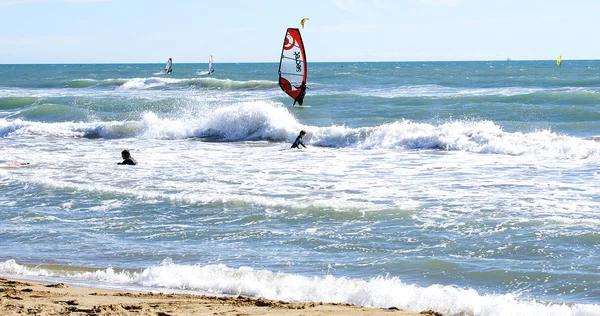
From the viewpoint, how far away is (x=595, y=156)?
47.6ft

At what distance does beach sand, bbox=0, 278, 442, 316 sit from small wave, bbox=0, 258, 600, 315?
0.39 meters

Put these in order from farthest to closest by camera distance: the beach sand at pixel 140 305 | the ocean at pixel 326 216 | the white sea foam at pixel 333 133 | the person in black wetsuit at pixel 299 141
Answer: the person in black wetsuit at pixel 299 141 < the white sea foam at pixel 333 133 < the ocean at pixel 326 216 < the beach sand at pixel 140 305

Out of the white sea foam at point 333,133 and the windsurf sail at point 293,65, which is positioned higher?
the windsurf sail at point 293,65

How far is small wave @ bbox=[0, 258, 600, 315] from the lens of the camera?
5.57 meters

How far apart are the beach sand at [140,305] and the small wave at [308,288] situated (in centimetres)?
39

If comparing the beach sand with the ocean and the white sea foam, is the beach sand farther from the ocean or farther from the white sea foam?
the white sea foam

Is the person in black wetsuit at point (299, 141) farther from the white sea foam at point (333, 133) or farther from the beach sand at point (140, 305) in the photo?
the beach sand at point (140, 305)

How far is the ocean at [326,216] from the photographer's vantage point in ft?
20.9

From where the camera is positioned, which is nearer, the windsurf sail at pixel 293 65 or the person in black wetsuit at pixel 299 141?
the windsurf sail at pixel 293 65

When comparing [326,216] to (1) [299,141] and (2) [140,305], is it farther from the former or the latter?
(1) [299,141]

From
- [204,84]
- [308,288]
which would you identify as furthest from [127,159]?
[204,84]

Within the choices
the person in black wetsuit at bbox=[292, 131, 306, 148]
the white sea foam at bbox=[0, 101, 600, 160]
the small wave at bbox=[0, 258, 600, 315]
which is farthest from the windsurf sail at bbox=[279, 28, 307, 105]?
the small wave at bbox=[0, 258, 600, 315]

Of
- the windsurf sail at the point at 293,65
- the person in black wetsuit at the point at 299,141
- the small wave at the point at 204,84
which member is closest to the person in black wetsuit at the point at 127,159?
the windsurf sail at the point at 293,65

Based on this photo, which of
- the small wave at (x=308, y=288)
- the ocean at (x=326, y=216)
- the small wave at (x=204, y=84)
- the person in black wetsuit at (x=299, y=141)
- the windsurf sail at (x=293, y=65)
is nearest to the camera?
the small wave at (x=308, y=288)
